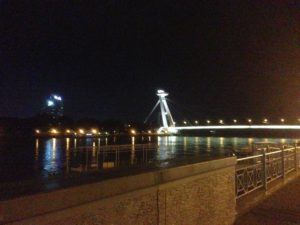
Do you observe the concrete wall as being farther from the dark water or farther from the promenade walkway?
the promenade walkway

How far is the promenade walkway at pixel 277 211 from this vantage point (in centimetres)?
663

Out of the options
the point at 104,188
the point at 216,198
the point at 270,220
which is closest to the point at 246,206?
the point at 270,220

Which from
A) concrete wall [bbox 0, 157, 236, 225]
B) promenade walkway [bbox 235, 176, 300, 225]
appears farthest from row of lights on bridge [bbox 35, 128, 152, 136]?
concrete wall [bbox 0, 157, 236, 225]

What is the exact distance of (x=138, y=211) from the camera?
3707 mm

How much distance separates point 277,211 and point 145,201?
14.5 feet

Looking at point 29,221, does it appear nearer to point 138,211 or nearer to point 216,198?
point 138,211

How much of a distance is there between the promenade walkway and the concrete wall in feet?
3.19

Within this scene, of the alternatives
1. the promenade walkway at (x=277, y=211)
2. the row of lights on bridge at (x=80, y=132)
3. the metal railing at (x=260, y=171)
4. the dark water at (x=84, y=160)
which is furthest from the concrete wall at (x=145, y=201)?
the row of lights on bridge at (x=80, y=132)

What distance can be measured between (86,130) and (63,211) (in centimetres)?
16854

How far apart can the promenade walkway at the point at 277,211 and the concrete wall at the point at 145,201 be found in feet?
3.19

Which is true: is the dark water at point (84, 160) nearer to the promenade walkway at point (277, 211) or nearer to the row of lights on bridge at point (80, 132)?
the promenade walkway at point (277, 211)

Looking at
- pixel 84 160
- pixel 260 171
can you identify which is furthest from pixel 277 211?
pixel 84 160

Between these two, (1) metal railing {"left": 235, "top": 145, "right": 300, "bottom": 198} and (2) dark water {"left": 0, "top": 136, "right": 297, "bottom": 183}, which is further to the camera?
(1) metal railing {"left": 235, "top": 145, "right": 300, "bottom": 198}

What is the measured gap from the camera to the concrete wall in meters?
2.65
